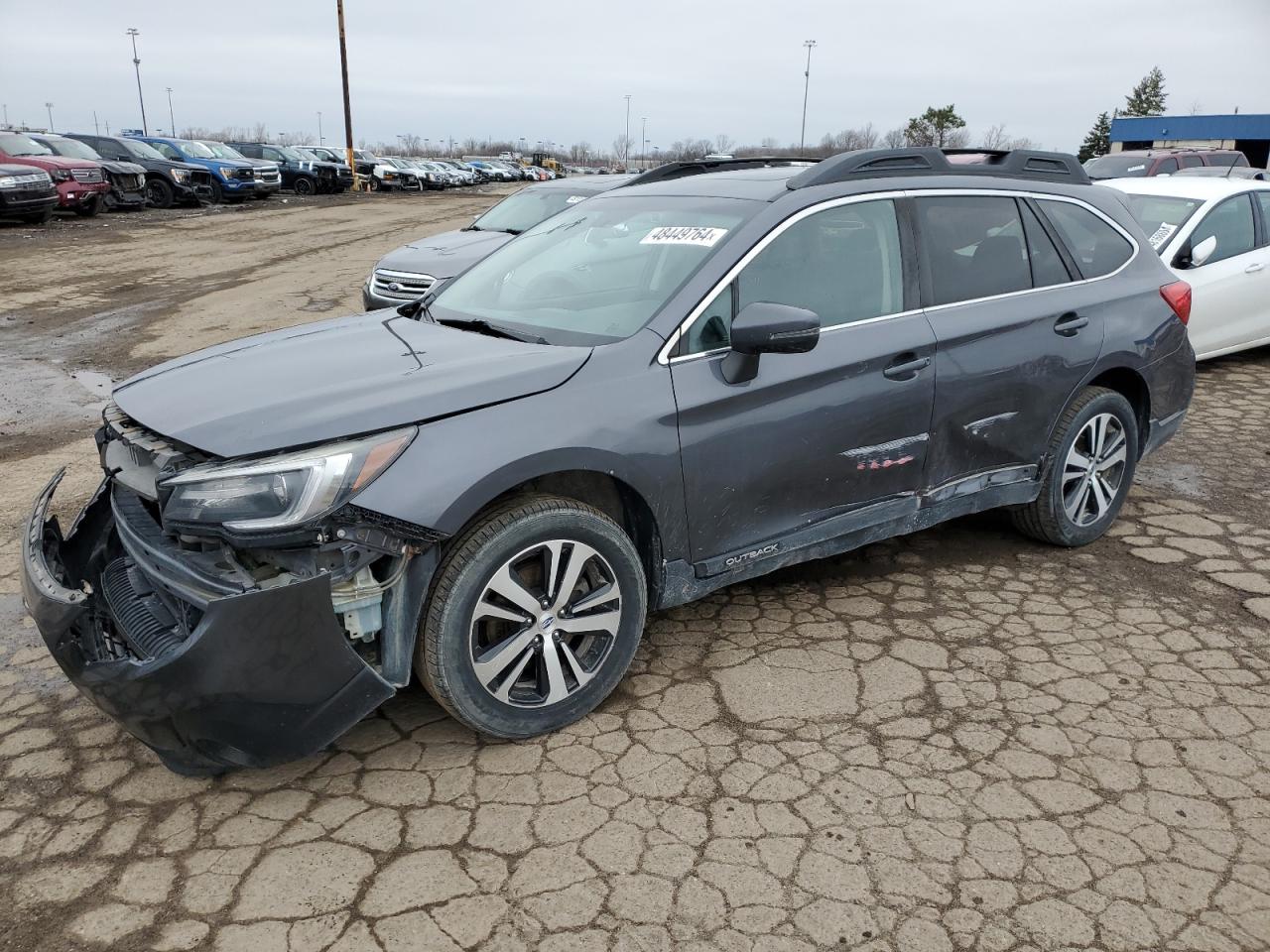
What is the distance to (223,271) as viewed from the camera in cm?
1480

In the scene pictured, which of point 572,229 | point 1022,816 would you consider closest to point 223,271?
point 572,229

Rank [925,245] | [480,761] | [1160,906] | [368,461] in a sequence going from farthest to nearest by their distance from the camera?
[925,245] → [480,761] → [368,461] → [1160,906]

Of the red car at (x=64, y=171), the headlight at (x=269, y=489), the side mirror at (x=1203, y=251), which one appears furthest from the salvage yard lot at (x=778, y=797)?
the red car at (x=64, y=171)

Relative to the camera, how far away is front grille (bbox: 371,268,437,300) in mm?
8906

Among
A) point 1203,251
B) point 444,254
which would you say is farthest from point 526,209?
point 1203,251

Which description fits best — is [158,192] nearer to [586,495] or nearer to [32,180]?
[32,180]

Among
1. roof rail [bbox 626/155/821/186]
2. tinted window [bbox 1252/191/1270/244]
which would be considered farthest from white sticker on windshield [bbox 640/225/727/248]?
tinted window [bbox 1252/191/1270/244]

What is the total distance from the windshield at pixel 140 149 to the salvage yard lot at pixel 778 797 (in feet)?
79.6

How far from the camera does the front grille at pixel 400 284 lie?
29.2ft

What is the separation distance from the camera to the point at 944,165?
4.15m

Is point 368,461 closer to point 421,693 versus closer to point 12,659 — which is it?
point 421,693

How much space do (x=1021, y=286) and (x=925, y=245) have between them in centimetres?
60

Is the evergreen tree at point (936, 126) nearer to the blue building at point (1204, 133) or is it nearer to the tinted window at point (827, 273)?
the blue building at point (1204, 133)

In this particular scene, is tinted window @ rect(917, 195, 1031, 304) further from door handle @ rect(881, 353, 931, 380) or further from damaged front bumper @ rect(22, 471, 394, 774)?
damaged front bumper @ rect(22, 471, 394, 774)
